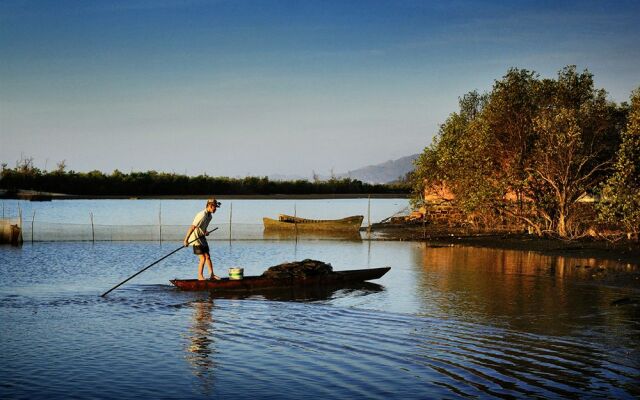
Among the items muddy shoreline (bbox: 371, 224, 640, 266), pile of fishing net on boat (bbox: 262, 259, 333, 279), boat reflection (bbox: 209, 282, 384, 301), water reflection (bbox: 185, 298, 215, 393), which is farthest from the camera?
muddy shoreline (bbox: 371, 224, 640, 266)

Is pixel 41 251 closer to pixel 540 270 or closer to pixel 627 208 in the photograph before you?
pixel 540 270

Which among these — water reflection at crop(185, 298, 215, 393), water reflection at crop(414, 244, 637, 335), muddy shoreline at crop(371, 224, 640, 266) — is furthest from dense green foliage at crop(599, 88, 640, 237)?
water reflection at crop(185, 298, 215, 393)

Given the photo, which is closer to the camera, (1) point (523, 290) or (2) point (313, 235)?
(1) point (523, 290)

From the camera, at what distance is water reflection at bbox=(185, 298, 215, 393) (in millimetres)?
11844

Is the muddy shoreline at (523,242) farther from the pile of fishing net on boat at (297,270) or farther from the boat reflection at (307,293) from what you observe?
the pile of fishing net on boat at (297,270)

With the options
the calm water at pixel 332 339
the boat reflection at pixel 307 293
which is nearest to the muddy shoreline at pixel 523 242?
the calm water at pixel 332 339

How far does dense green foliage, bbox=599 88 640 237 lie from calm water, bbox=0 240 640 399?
4.60 m

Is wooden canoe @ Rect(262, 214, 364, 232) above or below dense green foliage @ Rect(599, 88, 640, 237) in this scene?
below

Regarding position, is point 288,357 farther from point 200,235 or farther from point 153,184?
point 153,184

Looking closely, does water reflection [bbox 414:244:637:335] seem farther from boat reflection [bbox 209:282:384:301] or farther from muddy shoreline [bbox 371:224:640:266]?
boat reflection [bbox 209:282:384:301]

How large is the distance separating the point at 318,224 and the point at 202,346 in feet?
118

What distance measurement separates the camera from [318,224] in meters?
49.8

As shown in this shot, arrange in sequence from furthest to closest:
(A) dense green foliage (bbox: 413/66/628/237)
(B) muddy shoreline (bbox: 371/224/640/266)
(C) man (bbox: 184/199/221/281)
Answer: (A) dense green foliage (bbox: 413/66/628/237)
(B) muddy shoreline (bbox: 371/224/640/266)
(C) man (bbox: 184/199/221/281)

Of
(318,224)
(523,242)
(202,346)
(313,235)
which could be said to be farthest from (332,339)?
(318,224)
